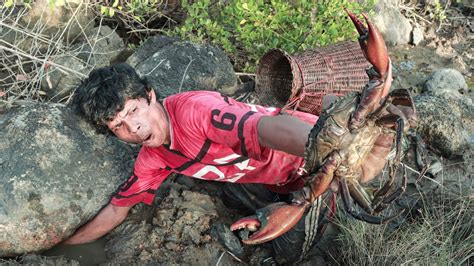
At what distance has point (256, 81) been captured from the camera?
391 cm

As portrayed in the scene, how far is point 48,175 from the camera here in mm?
2840

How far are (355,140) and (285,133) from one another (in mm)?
400

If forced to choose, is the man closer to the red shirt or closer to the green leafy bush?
the red shirt

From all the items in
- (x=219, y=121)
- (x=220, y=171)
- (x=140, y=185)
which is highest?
(x=219, y=121)

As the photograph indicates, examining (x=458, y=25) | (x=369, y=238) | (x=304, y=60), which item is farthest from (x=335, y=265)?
(x=458, y=25)

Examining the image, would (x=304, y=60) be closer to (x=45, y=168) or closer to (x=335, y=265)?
(x=335, y=265)

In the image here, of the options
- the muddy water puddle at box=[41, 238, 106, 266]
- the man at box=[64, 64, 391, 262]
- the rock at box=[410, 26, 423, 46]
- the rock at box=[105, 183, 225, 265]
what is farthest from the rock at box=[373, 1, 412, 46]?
the muddy water puddle at box=[41, 238, 106, 266]

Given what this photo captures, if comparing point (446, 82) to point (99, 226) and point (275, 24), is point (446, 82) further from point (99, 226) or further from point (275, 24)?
point (99, 226)

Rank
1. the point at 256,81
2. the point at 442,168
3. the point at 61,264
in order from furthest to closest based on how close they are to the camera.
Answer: the point at 256,81 → the point at 442,168 → the point at 61,264

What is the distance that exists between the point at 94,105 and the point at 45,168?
28.6 inches

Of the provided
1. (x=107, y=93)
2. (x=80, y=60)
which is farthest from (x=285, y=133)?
(x=80, y=60)

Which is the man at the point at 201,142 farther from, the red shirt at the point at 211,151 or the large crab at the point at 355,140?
the large crab at the point at 355,140

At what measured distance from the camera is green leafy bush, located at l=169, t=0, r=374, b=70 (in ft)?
12.7

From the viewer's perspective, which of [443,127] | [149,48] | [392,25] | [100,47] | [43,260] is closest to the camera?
[43,260]
